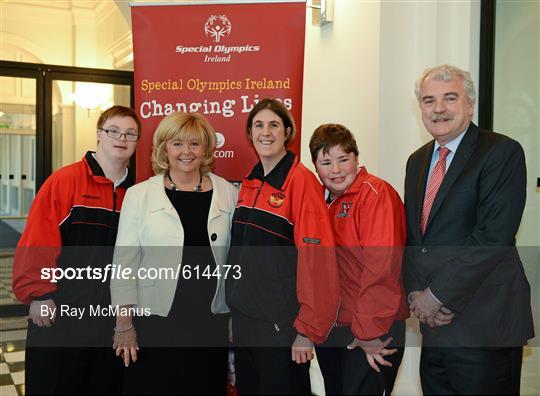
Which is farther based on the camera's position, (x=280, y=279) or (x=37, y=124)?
(x=37, y=124)

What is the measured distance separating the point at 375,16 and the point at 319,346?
6.70ft

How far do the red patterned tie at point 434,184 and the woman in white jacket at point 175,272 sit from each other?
80 centimetres

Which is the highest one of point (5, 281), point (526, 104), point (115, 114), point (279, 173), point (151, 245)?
point (526, 104)

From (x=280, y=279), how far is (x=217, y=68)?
4.44ft

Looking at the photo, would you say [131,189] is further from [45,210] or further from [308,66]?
[308,66]

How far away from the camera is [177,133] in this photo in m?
2.59

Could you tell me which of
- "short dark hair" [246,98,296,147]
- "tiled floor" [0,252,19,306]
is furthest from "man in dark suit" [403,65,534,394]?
"tiled floor" [0,252,19,306]

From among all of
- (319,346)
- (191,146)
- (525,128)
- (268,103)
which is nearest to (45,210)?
(191,146)

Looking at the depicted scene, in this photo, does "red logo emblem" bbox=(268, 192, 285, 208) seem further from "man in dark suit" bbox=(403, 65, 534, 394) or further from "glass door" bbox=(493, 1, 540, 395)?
"glass door" bbox=(493, 1, 540, 395)

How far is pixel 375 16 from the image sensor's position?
142 inches

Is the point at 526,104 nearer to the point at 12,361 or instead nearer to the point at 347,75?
the point at 347,75

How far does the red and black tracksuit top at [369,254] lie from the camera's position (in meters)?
2.30

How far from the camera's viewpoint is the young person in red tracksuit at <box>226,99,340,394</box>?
2361 millimetres

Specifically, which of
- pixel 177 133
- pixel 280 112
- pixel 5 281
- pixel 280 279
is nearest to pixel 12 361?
pixel 5 281
